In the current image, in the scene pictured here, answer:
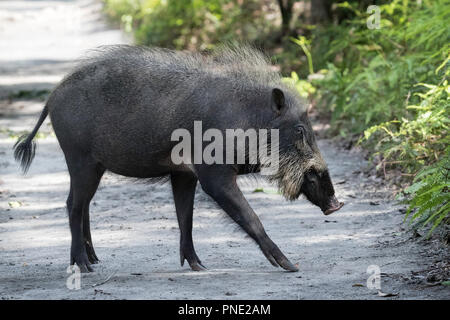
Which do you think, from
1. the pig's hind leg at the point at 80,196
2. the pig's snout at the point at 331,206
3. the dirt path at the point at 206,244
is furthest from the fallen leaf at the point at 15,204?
the pig's snout at the point at 331,206

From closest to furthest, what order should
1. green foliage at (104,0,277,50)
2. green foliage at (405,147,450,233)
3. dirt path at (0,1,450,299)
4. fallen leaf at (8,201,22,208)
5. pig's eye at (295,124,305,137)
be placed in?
1. dirt path at (0,1,450,299)
2. green foliage at (405,147,450,233)
3. pig's eye at (295,124,305,137)
4. fallen leaf at (8,201,22,208)
5. green foliage at (104,0,277,50)

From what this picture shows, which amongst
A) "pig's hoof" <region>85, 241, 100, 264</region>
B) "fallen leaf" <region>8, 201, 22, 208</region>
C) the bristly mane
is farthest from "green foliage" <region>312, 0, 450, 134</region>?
"fallen leaf" <region>8, 201, 22, 208</region>

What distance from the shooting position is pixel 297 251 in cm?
665

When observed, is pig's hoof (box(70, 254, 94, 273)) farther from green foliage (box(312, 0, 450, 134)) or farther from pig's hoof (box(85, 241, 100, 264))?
green foliage (box(312, 0, 450, 134))

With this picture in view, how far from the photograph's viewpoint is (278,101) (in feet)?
19.5

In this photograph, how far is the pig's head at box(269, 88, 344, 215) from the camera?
5973 mm

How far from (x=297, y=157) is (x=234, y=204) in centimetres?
64

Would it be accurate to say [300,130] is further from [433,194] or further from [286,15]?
[286,15]

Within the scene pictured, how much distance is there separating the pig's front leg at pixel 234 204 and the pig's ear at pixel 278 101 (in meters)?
0.58

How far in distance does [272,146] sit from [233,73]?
2.16 ft

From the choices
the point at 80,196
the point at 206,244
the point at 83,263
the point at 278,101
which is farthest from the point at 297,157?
the point at 83,263

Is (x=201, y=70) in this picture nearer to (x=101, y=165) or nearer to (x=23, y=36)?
(x=101, y=165)

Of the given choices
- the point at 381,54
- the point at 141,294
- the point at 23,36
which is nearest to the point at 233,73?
the point at 141,294

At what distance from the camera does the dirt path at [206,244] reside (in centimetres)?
545
